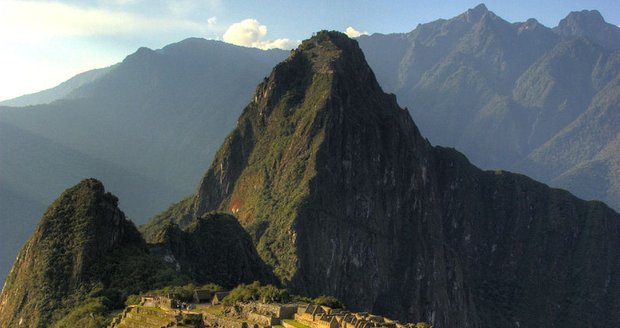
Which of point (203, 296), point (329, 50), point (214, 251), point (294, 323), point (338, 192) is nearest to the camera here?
point (294, 323)

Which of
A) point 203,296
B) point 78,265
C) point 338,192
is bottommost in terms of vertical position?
point 203,296

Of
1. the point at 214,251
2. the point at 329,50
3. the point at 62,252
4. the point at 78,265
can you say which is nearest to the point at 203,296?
the point at 78,265

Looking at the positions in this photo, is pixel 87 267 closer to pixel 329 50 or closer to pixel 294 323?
pixel 294 323

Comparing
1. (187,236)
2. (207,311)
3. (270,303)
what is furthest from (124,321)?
(187,236)

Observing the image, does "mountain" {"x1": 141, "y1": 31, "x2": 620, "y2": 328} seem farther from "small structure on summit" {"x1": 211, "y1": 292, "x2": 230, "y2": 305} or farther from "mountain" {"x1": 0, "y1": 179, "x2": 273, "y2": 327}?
"small structure on summit" {"x1": 211, "y1": 292, "x2": 230, "y2": 305}

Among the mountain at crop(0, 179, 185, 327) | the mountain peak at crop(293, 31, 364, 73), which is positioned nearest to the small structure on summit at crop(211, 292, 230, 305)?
the mountain at crop(0, 179, 185, 327)

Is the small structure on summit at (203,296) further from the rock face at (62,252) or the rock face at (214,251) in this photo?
the rock face at (214,251)

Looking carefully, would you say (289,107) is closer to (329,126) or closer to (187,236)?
(329,126)
